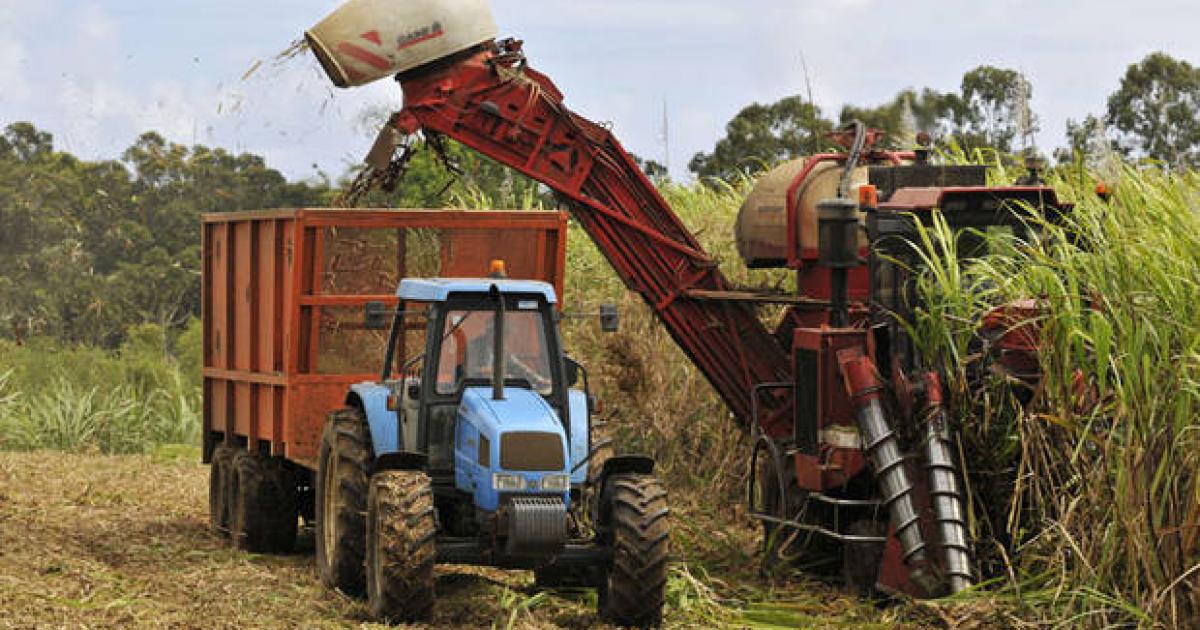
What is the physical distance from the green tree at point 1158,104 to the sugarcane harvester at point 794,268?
1561cm

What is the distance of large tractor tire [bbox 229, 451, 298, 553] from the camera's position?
1251 centimetres

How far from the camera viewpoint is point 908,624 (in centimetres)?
932

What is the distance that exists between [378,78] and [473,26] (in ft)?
2.58

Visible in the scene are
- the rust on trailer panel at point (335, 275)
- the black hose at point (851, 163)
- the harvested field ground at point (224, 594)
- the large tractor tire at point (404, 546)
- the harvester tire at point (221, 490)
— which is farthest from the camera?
the harvester tire at point (221, 490)

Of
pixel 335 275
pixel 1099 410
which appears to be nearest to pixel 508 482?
pixel 1099 410

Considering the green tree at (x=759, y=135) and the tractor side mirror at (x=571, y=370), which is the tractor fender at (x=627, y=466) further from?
the green tree at (x=759, y=135)

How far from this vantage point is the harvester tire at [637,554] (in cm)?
924

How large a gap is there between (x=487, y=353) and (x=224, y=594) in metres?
2.08

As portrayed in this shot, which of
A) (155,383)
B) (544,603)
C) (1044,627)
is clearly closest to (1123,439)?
(1044,627)

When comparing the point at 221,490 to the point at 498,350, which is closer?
the point at 498,350

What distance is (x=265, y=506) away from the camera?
1255 centimetres

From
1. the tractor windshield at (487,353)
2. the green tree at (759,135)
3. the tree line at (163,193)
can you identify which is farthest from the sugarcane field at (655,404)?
the green tree at (759,135)

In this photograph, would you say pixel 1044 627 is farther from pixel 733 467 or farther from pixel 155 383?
pixel 155 383

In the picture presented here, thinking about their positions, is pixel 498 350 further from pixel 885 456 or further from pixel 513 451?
pixel 885 456
